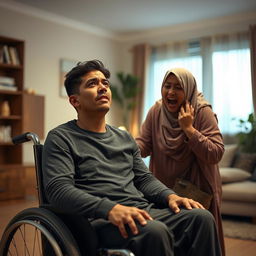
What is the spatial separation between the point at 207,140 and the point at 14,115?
4.04 metres

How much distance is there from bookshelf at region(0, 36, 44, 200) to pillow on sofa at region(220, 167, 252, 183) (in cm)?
249

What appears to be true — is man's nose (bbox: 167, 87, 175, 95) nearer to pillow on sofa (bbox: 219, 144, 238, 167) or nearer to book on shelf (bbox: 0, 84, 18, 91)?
pillow on sofa (bbox: 219, 144, 238, 167)

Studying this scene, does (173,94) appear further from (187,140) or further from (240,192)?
(240,192)

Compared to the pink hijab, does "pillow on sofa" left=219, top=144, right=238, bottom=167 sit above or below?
below

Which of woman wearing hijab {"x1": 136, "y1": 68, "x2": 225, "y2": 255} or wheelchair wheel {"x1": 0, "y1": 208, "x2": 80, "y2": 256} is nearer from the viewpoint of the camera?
wheelchair wheel {"x1": 0, "y1": 208, "x2": 80, "y2": 256}

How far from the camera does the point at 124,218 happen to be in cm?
132

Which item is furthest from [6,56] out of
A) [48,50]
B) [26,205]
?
[26,205]

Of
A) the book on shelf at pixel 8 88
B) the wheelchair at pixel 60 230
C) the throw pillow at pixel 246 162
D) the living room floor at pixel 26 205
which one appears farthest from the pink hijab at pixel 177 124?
the book on shelf at pixel 8 88

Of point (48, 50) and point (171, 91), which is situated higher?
point (48, 50)

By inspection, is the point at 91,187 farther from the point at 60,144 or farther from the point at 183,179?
the point at 183,179

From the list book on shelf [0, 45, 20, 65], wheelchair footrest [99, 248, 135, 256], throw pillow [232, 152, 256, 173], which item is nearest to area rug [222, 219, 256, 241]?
throw pillow [232, 152, 256, 173]

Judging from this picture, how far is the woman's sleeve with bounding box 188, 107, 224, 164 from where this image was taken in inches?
76.2

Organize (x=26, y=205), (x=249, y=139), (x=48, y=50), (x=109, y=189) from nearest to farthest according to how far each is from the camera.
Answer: (x=109, y=189)
(x=26, y=205)
(x=249, y=139)
(x=48, y=50)

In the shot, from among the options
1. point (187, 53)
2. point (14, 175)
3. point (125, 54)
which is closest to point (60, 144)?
point (14, 175)
